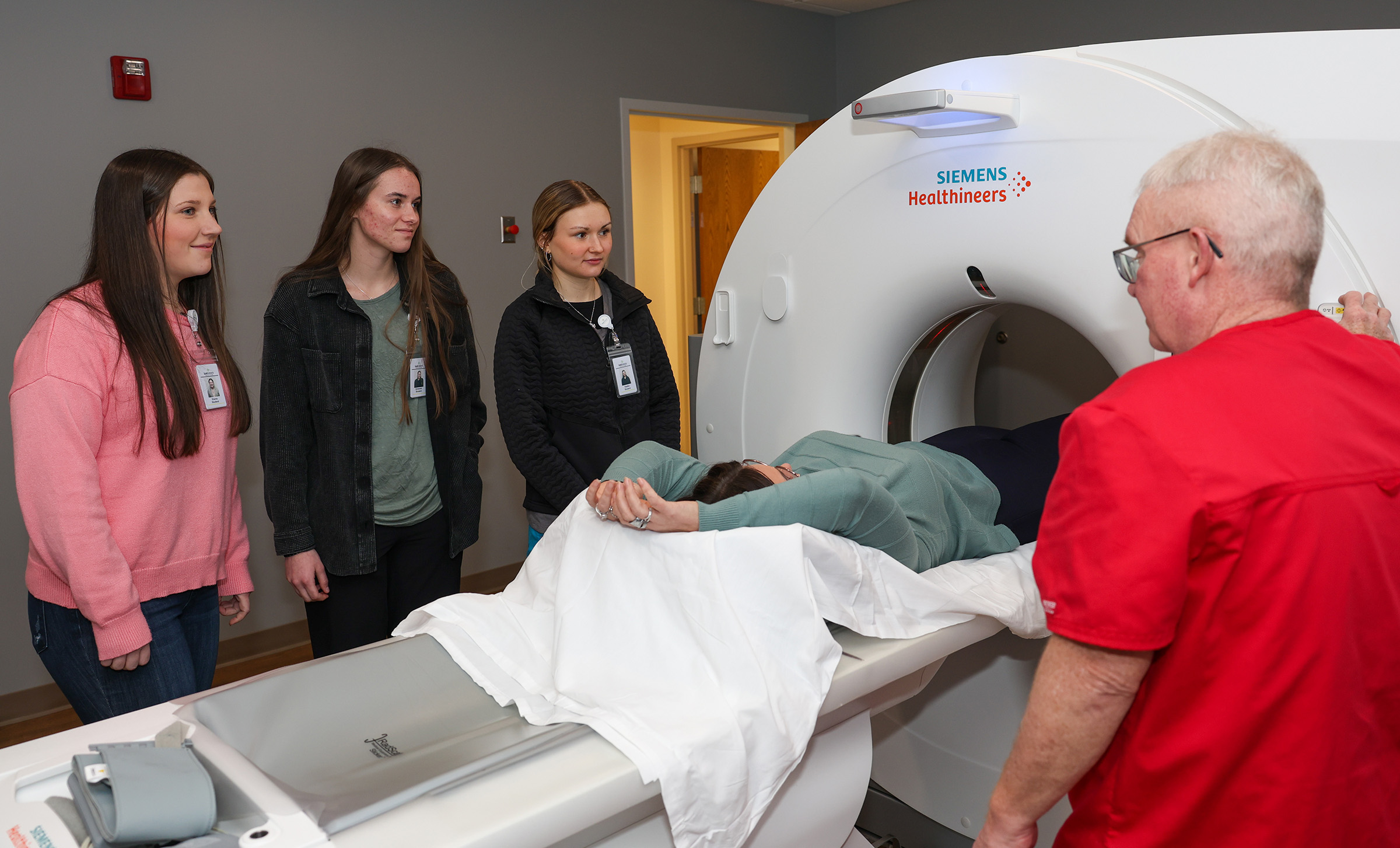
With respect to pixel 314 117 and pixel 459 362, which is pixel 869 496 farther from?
pixel 314 117

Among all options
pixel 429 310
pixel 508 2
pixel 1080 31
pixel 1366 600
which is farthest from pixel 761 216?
pixel 1080 31

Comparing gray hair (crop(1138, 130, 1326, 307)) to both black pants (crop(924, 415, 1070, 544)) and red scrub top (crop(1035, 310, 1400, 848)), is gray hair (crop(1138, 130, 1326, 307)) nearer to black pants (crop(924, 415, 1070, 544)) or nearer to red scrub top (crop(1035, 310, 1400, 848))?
red scrub top (crop(1035, 310, 1400, 848))

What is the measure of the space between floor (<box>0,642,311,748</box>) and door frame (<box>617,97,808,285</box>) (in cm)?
182

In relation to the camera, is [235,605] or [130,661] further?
[235,605]

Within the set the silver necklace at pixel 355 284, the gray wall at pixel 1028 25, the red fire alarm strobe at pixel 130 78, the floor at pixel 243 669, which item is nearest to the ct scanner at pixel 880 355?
Answer: the silver necklace at pixel 355 284

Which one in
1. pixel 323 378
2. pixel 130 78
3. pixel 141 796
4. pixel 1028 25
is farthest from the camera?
pixel 1028 25

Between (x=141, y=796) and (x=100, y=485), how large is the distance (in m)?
0.60

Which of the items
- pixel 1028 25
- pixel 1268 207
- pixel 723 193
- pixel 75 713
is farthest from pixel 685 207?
pixel 1268 207

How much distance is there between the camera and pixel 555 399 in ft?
6.56

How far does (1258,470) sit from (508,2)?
3282 mm

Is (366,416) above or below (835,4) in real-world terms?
below

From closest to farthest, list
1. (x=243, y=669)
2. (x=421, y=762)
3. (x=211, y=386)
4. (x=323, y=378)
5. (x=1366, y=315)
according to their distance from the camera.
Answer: (x=421, y=762) → (x=1366, y=315) → (x=211, y=386) → (x=323, y=378) → (x=243, y=669)

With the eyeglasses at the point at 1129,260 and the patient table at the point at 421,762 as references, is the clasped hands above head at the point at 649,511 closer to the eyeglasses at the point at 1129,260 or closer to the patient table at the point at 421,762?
the patient table at the point at 421,762

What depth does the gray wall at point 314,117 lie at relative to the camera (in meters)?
2.67
